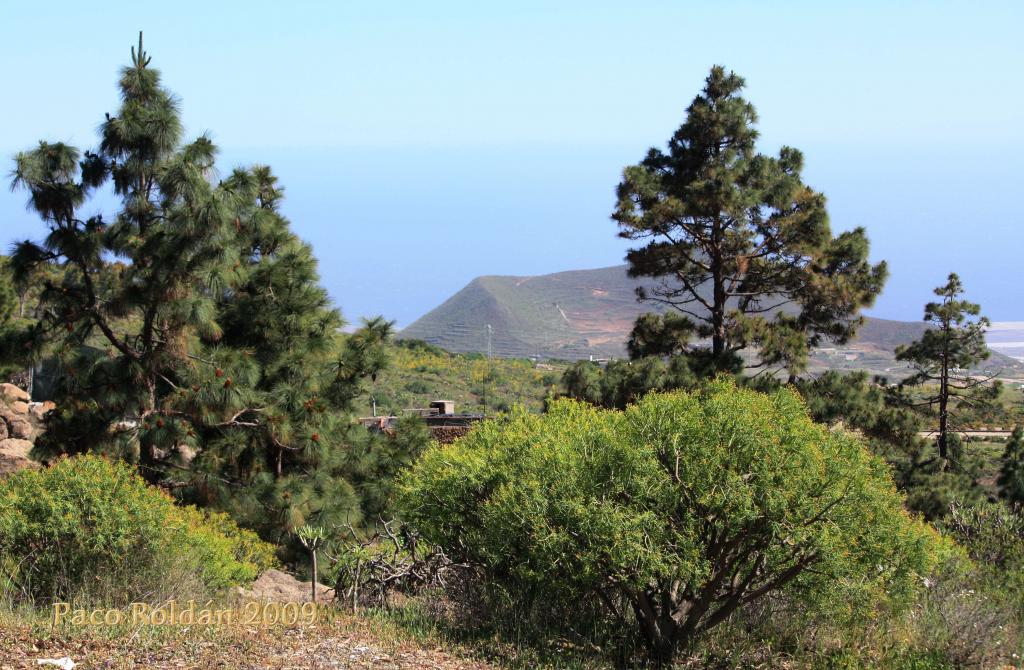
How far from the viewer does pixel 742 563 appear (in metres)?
10.5

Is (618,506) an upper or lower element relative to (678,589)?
upper

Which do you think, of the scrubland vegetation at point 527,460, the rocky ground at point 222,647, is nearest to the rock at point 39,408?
the scrubland vegetation at point 527,460

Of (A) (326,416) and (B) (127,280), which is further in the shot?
(A) (326,416)

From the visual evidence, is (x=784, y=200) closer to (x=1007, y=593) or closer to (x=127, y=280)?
(x=1007, y=593)

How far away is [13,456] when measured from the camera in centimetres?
1775

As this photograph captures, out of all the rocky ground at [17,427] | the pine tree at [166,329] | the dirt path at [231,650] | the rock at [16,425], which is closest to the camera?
the dirt path at [231,650]

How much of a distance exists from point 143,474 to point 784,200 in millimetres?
12896

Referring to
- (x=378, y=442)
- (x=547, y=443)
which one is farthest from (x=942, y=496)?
(x=547, y=443)

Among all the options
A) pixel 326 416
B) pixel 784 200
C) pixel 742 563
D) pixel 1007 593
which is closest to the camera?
pixel 742 563

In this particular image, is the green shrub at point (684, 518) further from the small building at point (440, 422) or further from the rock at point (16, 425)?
the rock at point (16, 425)

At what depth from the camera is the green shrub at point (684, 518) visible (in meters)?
9.76

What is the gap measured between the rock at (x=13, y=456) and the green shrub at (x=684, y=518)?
900 cm

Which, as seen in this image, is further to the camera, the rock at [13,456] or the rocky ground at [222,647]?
the rock at [13,456]

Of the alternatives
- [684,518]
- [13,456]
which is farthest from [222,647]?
[13,456]
